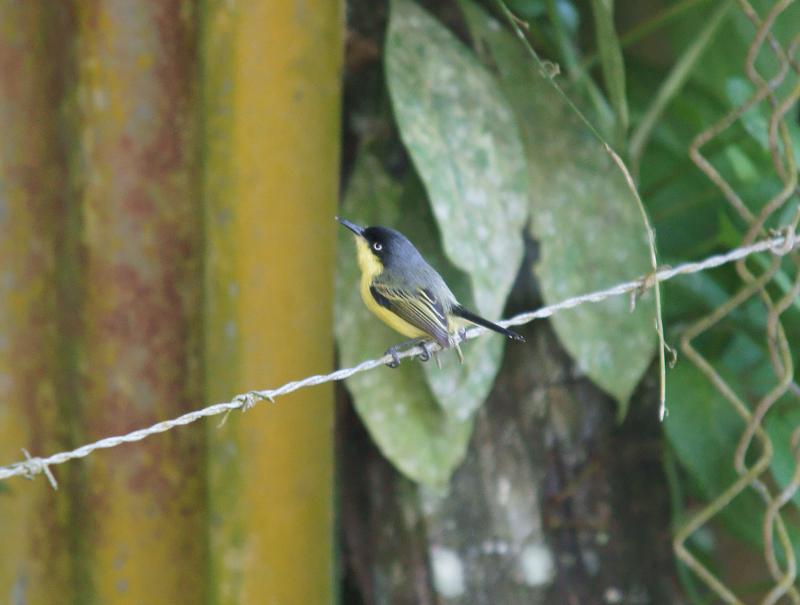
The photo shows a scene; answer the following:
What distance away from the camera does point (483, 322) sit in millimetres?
1547

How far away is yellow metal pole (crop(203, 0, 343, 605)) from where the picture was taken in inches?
72.1

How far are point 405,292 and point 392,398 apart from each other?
0.34 m

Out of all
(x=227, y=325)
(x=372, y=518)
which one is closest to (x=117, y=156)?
(x=227, y=325)

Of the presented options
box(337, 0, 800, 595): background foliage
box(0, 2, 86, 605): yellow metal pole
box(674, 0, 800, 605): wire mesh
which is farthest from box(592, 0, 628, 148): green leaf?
A: box(0, 2, 86, 605): yellow metal pole

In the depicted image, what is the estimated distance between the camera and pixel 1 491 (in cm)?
→ 190

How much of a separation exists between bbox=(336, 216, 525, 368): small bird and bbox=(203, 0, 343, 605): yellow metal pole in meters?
0.18

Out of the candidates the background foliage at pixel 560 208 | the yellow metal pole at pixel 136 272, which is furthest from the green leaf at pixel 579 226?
the yellow metal pole at pixel 136 272

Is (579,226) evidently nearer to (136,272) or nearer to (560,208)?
(560,208)

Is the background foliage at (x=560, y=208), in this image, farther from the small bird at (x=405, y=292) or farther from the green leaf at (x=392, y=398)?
the small bird at (x=405, y=292)

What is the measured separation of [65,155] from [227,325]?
18.3 inches

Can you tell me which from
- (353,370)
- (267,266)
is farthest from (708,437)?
(353,370)

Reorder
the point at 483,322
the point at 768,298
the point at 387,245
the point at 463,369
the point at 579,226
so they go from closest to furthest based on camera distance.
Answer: the point at 483,322 < the point at 387,245 < the point at 768,298 < the point at 463,369 < the point at 579,226

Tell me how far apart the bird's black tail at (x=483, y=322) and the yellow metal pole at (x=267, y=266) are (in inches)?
12.5

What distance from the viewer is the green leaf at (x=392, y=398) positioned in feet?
6.27
